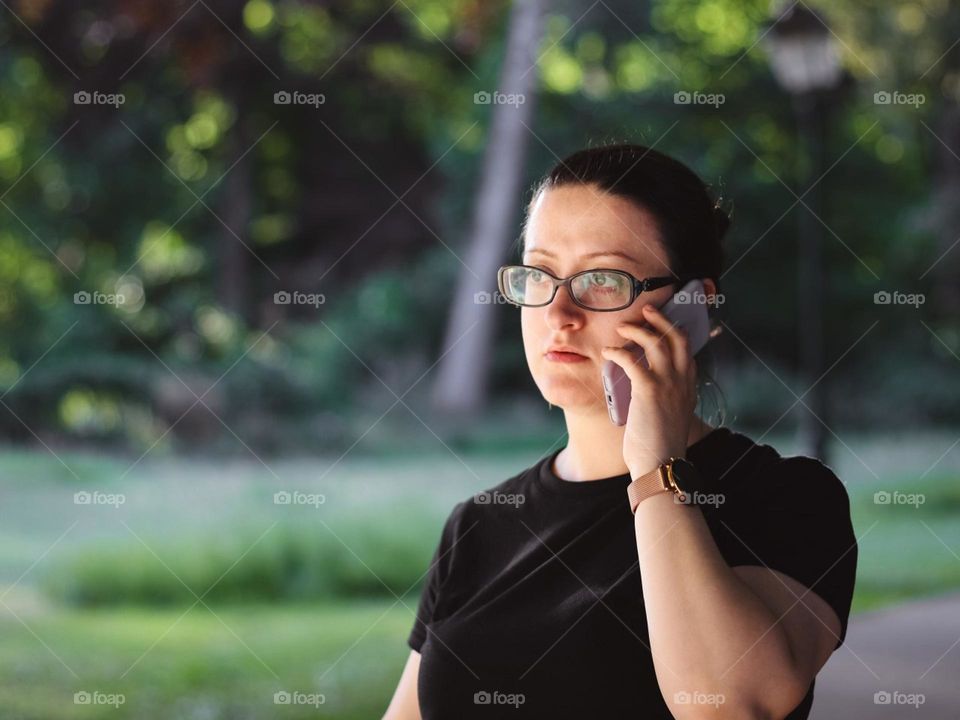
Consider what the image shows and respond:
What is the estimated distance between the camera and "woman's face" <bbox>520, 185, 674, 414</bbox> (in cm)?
138

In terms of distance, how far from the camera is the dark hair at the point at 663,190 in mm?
1392

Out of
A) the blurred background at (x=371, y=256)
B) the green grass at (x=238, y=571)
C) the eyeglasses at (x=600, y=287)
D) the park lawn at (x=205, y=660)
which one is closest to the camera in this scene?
the eyeglasses at (x=600, y=287)

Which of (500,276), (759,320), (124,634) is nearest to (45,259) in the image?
(124,634)

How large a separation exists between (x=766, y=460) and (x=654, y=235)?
0.31 meters

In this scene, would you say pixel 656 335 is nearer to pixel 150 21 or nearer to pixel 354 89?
pixel 150 21

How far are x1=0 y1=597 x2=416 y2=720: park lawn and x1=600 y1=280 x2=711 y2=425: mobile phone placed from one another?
253cm

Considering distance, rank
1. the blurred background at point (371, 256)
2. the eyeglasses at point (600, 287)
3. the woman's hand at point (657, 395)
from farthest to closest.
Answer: the blurred background at point (371, 256), the eyeglasses at point (600, 287), the woman's hand at point (657, 395)

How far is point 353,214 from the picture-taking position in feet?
29.7

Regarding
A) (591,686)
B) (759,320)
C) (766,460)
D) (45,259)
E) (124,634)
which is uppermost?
(45,259)

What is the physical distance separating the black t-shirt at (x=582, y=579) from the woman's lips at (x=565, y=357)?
15cm

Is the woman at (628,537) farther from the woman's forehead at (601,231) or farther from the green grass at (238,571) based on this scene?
the green grass at (238,571)

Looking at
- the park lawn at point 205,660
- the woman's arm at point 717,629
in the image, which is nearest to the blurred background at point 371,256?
the park lawn at point 205,660

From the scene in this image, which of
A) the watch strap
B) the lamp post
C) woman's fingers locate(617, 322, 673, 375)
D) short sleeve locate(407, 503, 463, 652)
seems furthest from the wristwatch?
the lamp post

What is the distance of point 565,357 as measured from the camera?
1392 millimetres
